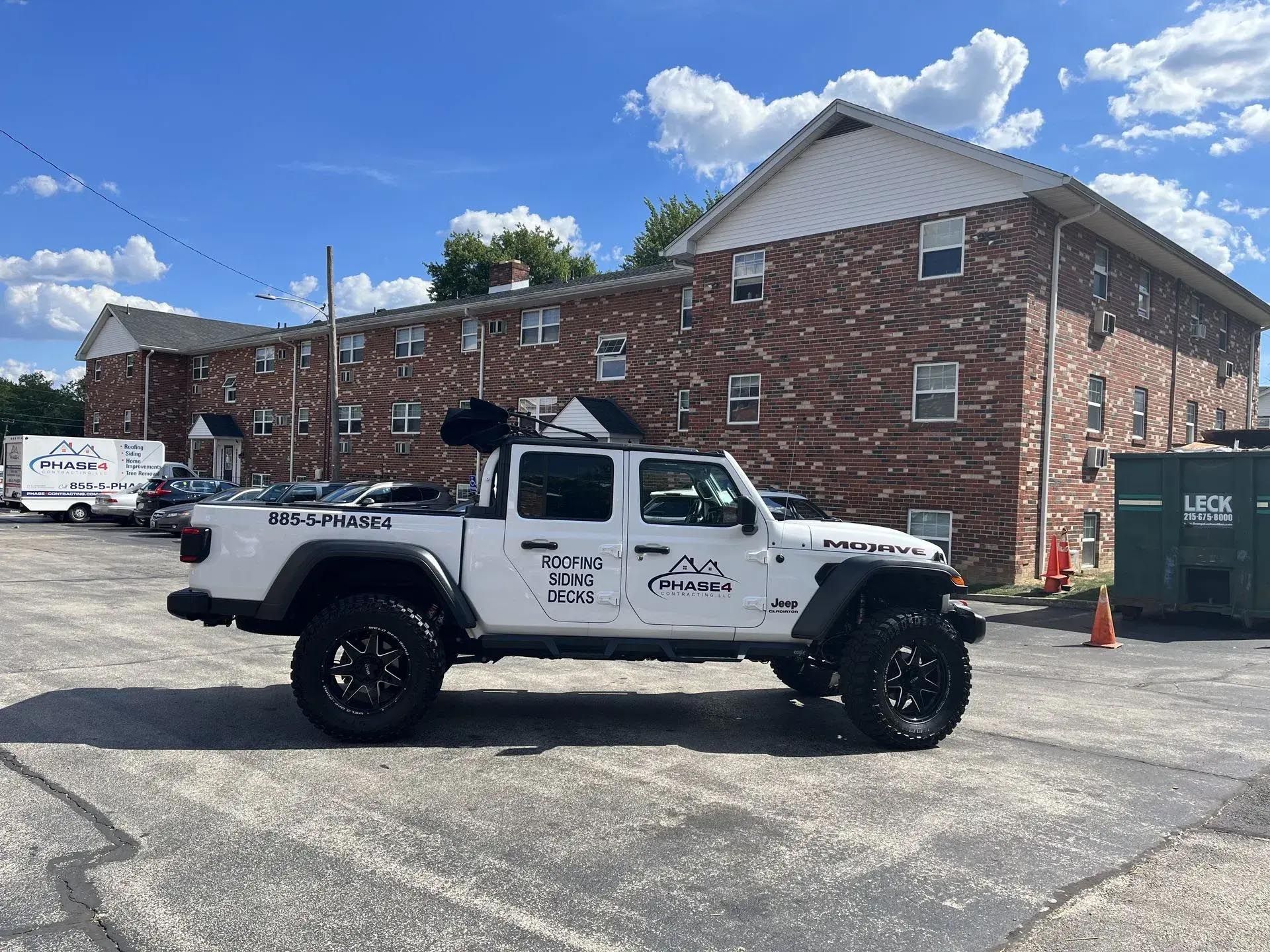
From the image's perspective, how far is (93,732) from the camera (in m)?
5.98

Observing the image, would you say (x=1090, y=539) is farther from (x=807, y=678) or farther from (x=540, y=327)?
(x=540, y=327)

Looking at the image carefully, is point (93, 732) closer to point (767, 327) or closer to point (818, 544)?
point (818, 544)

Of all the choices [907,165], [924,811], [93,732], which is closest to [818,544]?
[924,811]

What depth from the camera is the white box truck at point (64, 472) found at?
29.5 meters

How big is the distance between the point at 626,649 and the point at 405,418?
2676 centimetres

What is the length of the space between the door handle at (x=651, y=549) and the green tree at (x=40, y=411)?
93.9 m

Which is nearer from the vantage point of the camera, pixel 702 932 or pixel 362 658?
pixel 702 932

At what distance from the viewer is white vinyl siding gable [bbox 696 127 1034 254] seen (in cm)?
1791

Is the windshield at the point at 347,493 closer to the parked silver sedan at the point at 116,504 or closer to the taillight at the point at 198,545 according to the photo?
the taillight at the point at 198,545

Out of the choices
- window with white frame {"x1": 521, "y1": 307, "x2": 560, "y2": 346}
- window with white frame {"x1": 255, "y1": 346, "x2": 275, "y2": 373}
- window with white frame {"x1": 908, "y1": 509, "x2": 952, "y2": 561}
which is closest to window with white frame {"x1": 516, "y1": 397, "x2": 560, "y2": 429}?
window with white frame {"x1": 521, "y1": 307, "x2": 560, "y2": 346}

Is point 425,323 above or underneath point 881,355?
above

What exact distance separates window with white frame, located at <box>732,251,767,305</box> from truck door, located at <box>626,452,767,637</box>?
1546 centimetres

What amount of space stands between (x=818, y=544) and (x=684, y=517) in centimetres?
90

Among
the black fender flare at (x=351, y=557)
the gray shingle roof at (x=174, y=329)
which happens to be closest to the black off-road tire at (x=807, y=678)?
the black fender flare at (x=351, y=557)
